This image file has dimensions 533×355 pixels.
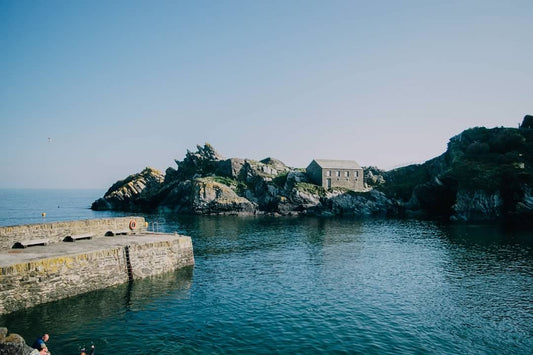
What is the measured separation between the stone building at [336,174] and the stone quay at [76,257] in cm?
8565

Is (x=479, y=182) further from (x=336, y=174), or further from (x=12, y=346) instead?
(x=12, y=346)

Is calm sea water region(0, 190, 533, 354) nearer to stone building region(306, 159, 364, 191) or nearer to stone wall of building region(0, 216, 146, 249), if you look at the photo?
stone wall of building region(0, 216, 146, 249)

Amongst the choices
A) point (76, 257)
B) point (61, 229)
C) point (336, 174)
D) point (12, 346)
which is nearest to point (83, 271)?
point (76, 257)

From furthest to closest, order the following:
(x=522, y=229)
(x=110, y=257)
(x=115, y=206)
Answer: (x=115, y=206), (x=522, y=229), (x=110, y=257)

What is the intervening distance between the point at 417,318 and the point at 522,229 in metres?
61.6

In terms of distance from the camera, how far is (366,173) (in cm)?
15050

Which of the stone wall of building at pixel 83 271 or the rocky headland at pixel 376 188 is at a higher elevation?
the rocky headland at pixel 376 188

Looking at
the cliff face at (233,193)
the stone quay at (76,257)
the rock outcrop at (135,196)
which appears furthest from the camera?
the rock outcrop at (135,196)

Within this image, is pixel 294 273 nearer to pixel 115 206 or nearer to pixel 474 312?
pixel 474 312

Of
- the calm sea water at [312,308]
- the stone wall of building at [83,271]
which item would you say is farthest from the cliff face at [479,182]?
the stone wall of building at [83,271]

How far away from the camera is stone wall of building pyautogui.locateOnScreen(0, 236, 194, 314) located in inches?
989

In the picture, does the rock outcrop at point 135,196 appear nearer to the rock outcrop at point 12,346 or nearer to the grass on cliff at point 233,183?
the grass on cliff at point 233,183

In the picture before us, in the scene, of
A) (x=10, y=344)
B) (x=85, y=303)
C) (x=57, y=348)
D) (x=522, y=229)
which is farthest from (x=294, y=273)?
(x=522, y=229)

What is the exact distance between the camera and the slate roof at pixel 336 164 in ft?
402
